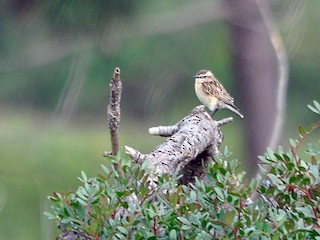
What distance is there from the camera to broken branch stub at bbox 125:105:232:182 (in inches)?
62.5

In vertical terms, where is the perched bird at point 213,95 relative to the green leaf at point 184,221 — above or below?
above

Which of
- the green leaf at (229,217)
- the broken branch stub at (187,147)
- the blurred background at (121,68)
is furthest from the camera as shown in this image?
the blurred background at (121,68)

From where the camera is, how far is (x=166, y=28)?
2.76 m

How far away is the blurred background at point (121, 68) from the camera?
2.64 metres

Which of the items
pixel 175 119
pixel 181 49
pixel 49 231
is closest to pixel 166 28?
pixel 181 49

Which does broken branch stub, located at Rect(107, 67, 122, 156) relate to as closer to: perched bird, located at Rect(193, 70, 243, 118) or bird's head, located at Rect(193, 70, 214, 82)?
bird's head, located at Rect(193, 70, 214, 82)

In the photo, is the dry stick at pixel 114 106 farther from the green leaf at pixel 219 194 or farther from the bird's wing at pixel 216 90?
the bird's wing at pixel 216 90

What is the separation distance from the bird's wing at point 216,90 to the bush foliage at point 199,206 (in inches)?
90.7

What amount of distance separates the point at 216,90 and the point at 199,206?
9.66ft

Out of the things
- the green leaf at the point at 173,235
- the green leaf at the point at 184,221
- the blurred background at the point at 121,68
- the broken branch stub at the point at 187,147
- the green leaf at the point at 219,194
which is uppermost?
the blurred background at the point at 121,68

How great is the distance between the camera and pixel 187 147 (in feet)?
5.55

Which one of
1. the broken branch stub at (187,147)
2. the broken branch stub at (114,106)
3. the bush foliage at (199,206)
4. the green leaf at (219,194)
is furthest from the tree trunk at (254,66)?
the green leaf at (219,194)

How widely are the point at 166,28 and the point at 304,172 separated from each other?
153 cm

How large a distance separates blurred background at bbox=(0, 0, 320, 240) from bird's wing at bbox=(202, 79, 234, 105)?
780mm
